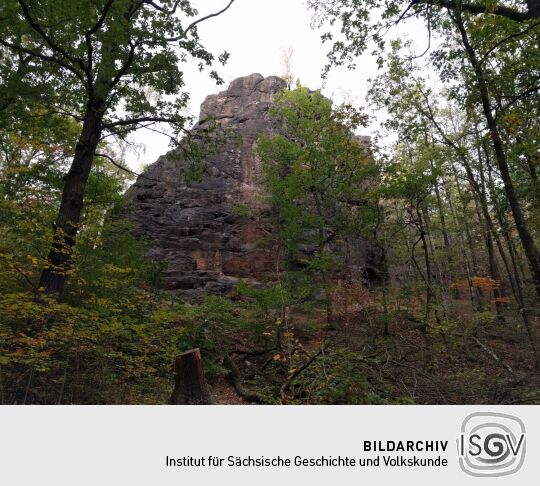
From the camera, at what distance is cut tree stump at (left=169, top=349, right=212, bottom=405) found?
532 cm

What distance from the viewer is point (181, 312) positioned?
9352 mm

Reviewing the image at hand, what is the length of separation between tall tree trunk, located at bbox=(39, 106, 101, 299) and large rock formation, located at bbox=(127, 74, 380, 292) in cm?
921

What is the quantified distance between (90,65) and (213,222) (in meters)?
13.0

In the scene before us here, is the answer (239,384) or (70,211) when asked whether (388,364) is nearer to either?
(239,384)

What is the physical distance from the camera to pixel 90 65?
680 cm

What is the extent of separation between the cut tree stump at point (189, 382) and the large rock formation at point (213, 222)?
1043 cm

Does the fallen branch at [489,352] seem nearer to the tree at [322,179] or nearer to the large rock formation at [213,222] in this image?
A: the tree at [322,179]

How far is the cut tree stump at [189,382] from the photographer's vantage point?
532 cm

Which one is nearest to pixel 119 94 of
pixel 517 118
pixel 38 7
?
pixel 38 7

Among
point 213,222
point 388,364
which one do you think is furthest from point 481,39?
point 213,222
